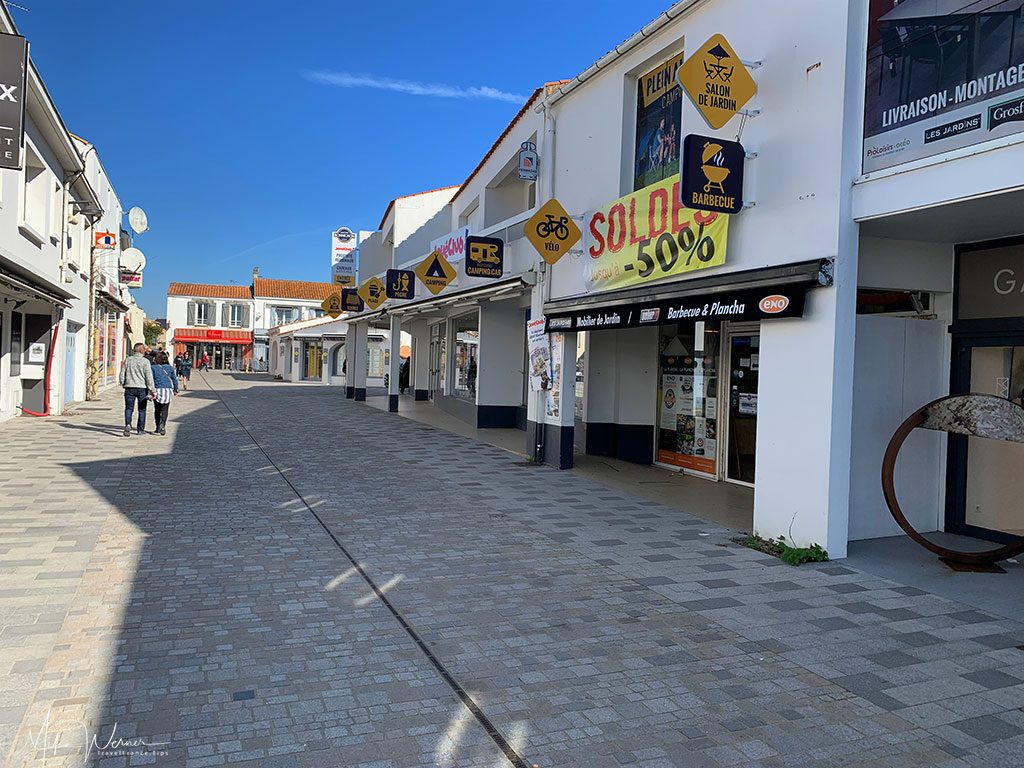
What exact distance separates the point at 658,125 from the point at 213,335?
5796 cm

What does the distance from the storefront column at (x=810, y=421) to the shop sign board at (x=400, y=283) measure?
14.0 m

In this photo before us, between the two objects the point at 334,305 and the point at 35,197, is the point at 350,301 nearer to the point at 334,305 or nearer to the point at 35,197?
the point at 334,305

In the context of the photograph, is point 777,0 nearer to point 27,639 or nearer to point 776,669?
point 776,669

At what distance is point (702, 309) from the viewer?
782 centimetres

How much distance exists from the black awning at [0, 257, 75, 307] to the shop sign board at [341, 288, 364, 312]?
10344mm

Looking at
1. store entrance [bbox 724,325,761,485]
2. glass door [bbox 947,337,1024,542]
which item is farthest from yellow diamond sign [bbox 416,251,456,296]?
glass door [bbox 947,337,1024,542]

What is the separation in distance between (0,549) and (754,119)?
7.67 metres

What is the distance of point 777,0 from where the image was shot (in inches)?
Answer: 285

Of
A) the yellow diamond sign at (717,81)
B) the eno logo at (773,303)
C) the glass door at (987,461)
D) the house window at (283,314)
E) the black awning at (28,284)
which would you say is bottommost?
the glass door at (987,461)

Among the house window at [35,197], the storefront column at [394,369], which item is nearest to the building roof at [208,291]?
the storefront column at [394,369]

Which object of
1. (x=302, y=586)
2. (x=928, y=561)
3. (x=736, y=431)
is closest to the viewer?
(x=302, y=586)

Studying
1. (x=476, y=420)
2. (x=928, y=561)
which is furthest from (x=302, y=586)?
(x=476, y=420)

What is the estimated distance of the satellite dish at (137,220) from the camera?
88.4ft

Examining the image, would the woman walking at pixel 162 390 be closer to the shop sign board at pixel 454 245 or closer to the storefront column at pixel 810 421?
the shop sign board at pixel 454 245
